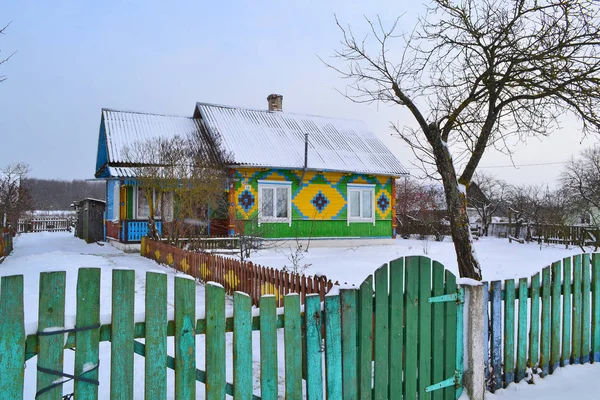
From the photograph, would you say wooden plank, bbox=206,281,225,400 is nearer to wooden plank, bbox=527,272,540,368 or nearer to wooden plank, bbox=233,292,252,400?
wooden plank, bbox=233,292,252,400

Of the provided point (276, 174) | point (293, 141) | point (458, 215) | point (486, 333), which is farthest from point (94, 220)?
point (486, 333)

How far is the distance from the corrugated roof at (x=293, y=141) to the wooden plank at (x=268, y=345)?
15.0 meters

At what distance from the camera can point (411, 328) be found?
3.33 m

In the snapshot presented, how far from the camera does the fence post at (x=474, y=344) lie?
3.74 m

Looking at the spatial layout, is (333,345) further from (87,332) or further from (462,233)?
(462,233)

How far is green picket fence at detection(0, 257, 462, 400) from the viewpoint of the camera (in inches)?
85.2

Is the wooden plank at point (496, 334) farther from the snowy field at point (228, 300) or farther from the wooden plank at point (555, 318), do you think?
the wooden plank at point (555, 318)

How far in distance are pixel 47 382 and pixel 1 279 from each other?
562 mm

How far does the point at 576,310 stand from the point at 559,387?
0.85m

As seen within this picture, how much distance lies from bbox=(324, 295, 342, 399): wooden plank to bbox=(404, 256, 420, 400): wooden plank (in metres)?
0.65

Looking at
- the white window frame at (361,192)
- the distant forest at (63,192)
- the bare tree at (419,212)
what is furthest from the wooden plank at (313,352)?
the distant forest at (63,192)

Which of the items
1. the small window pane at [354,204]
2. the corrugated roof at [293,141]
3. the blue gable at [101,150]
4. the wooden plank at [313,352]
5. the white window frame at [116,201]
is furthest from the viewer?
the small window pane at [354,204]

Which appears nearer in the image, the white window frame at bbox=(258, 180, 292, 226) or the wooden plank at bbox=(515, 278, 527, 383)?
the wooden plank at bbox=(515, 278, 527, 383)

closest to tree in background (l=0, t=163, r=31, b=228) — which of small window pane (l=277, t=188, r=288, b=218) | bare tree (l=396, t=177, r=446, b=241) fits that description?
small window pane (l=277, t=188, r=288, b=218)
